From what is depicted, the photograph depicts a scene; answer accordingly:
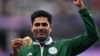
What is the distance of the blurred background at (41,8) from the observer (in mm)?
16125

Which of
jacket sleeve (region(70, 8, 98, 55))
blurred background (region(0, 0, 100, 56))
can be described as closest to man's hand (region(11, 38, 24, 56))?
jacket sleeve (region(70, 8, 98, 55))

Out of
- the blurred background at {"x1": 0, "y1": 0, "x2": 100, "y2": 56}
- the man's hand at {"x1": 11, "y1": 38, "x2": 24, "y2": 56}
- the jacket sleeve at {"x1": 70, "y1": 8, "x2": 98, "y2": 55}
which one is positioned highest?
the jacket sleeve at {"x1": 70, "y1": 8, "x2": 98, "y2": 55}

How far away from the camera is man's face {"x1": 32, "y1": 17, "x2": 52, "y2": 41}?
288 inches

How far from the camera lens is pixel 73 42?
24.1 ft

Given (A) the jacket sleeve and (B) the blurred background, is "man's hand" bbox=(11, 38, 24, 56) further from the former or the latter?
(B) the blurred background

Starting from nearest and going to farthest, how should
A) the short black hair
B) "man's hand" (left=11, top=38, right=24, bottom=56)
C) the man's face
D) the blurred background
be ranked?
the man's face → the short black hair → "man's hand" (left=11, top=38, right=24, bottom=56) → the blurred background

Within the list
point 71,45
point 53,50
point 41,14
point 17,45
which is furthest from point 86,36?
point 17,45

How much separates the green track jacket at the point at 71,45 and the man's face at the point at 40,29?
149mm

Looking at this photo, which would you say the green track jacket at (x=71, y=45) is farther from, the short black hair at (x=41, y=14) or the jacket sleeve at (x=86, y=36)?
the short black hair at (x=41, y=14)

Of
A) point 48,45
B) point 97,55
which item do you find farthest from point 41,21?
point 97,55

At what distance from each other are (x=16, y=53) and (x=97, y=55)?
24.8 feet

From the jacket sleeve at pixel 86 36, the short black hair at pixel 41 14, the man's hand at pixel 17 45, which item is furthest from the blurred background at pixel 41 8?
the jacket sleeve at pixel 86 36

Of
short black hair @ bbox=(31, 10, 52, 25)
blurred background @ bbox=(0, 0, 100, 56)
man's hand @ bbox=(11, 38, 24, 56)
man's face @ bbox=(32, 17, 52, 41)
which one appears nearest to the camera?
man's face @ bbox=(32, 17, 52, 41)

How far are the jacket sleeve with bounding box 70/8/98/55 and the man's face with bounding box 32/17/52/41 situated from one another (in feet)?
1.14
